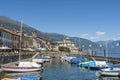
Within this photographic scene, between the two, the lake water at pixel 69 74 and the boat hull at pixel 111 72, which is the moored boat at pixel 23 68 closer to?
the lake water at pixel 69 74

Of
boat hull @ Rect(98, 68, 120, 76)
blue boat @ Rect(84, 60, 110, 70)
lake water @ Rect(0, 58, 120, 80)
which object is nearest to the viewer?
lake water @ Rect(0, 58, 120, 80)

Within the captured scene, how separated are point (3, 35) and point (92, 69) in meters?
48.1

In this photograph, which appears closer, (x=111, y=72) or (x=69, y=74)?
(x=111, y=72)

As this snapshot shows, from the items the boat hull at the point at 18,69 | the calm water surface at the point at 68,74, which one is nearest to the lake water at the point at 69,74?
the calm water surface at the point at 68,74

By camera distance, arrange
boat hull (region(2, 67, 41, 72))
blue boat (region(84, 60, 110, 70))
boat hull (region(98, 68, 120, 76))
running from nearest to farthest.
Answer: boat hull (region(98, 68, 120, 76)) < boat hull (region(2, 67, 41, 72)) < blue boat (region(84, 60, 110, 70))

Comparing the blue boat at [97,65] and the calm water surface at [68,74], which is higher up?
the blue boat at [97,65]

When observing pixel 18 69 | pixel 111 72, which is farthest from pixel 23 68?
pixel 111 72

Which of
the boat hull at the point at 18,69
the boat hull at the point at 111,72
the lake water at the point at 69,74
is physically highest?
the boat hull at the point at 18,69

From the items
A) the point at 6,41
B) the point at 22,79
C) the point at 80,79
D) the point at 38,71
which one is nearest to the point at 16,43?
the point at 6,41

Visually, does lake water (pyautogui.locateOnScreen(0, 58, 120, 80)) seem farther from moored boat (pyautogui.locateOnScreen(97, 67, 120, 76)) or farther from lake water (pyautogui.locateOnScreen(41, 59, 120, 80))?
moored boat (pyautogui.locateOnScreen(97, 67, 120, 76))

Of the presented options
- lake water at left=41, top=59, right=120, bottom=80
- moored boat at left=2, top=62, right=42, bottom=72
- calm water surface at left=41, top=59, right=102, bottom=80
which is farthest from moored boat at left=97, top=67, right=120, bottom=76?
moored boat at left=2, top=62, right=42, bottom=72

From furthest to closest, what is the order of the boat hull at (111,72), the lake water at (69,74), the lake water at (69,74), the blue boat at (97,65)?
the blue boat at (97,65) < the boat hull at (111,72) < the lake water at (69,74) < the lake water at (69,74)

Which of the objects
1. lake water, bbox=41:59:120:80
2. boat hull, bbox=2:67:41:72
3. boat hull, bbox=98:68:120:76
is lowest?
lake water, bbox=41:59:120:80

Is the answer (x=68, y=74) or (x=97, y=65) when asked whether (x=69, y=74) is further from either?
(x=97, y=65)
